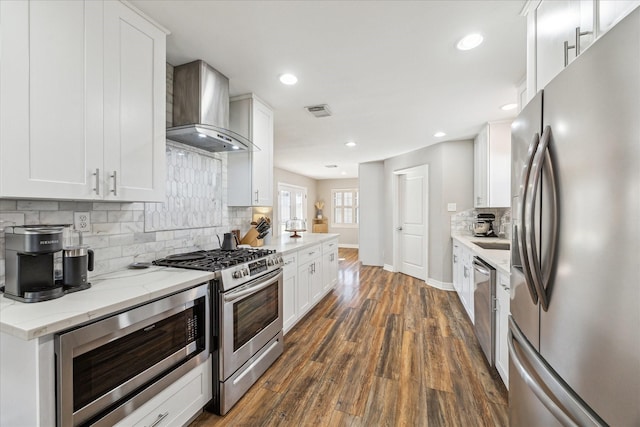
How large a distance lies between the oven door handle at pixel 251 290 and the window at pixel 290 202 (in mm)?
4580

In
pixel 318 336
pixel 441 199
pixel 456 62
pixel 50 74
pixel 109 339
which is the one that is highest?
pixel 456 62

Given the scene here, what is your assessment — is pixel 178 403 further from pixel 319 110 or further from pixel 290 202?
pixel 290 202

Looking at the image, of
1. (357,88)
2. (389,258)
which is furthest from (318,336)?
(389,258)

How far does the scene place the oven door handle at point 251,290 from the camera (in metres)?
1.70

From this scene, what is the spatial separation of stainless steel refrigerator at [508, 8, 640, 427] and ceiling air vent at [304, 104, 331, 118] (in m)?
2.16

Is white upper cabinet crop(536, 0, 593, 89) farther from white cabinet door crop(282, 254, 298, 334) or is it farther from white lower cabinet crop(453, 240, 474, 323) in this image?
white cabinet door crop(282, 254, 298, 334)

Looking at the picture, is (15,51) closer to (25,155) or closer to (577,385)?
(25,155)

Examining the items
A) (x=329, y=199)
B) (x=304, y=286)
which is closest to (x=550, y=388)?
(x=304, y=286)

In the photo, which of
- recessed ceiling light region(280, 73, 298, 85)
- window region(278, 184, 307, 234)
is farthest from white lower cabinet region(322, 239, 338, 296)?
window region(278, 184, 307, 234)

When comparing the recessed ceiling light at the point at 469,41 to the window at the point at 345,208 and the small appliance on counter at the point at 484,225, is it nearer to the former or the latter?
the small appliance on counter at the point at 484,225

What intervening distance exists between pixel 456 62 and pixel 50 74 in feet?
8.22

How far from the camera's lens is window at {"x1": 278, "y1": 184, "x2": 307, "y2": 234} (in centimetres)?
710

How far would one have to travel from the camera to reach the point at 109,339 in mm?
1122

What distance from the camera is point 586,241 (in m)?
0.76
